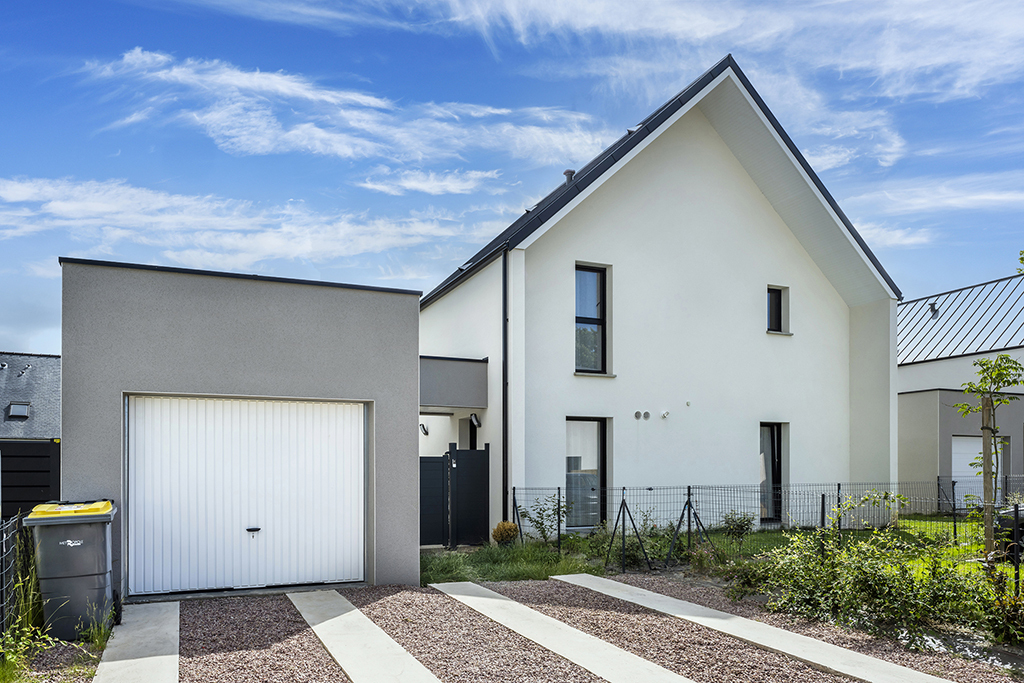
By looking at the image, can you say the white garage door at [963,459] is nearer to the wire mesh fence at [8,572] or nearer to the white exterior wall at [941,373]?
the white exterior wall at [941,373]

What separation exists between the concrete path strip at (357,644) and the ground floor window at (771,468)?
10291 millimetres

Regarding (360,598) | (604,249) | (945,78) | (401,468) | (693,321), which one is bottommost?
(360,598)

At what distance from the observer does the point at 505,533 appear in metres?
11.8

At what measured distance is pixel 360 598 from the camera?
8.05 metres

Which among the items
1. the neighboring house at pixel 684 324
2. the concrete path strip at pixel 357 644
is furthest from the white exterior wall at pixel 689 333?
the concrete path strip at pixel 357 644

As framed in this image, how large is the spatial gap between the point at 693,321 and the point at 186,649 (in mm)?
11098

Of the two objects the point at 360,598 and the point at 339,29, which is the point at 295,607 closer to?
the point at 360,598

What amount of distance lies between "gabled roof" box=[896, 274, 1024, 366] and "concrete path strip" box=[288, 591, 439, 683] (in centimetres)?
2079

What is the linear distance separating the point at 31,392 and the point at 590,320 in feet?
31.5

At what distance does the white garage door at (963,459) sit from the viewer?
18375 mm

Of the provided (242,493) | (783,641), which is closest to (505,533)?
(242,493)

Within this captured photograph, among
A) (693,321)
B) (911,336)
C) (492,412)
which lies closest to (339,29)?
(492,412)

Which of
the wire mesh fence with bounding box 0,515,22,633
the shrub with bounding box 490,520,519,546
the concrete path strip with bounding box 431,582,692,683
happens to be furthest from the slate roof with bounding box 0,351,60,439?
the concrete path strip with bounding box 431,582,692,683

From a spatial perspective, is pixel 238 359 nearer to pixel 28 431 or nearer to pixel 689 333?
pixel 28 431
